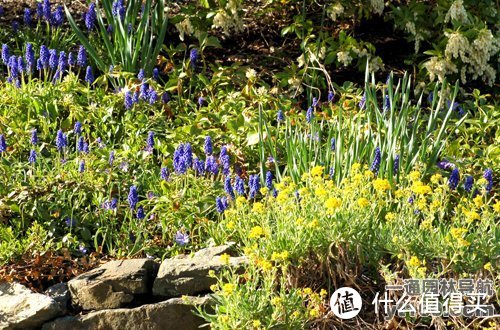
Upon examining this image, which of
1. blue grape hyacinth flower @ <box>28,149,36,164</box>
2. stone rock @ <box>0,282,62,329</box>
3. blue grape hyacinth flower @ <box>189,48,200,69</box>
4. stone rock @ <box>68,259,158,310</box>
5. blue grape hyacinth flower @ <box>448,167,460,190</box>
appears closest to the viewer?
stone rock @ <box>0,282,62,329</box>

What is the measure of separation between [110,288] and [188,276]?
361 millimetres

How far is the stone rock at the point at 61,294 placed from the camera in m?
4.20

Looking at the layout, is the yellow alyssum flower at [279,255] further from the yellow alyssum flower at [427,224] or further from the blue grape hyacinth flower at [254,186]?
the blue grape hyacinth flower at [254,186]

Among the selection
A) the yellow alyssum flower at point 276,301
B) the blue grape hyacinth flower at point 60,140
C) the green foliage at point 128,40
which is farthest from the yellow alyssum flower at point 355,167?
the green foliage at point 128,40

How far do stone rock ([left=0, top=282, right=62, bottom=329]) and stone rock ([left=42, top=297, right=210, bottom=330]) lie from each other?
0.16 feet

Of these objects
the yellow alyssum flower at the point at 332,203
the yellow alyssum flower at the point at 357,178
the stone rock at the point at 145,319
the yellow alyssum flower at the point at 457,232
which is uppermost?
the yellow alyssum flower at the point at 332,203

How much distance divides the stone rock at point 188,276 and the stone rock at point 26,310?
0.47m

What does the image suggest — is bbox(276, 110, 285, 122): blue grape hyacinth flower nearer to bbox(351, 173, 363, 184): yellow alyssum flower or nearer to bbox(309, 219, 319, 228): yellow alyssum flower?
bbox(351, 173, 363, 184): yellow alyssum flower

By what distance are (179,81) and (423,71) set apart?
167cm

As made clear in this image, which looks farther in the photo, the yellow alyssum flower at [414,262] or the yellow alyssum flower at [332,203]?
the yellow alyssum flower at [332,203]

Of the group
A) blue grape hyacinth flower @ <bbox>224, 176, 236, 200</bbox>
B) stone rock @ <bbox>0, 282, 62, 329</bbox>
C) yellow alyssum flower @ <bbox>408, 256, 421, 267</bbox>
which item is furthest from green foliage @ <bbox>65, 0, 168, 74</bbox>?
yellow alyssum flower @ <bbox>408, 256, 421, 267</bbox>

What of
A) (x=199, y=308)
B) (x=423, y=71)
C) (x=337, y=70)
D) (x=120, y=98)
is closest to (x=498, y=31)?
(x=423, y=71)

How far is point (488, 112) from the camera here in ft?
19.1

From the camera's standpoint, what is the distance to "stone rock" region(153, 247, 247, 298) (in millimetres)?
4152
